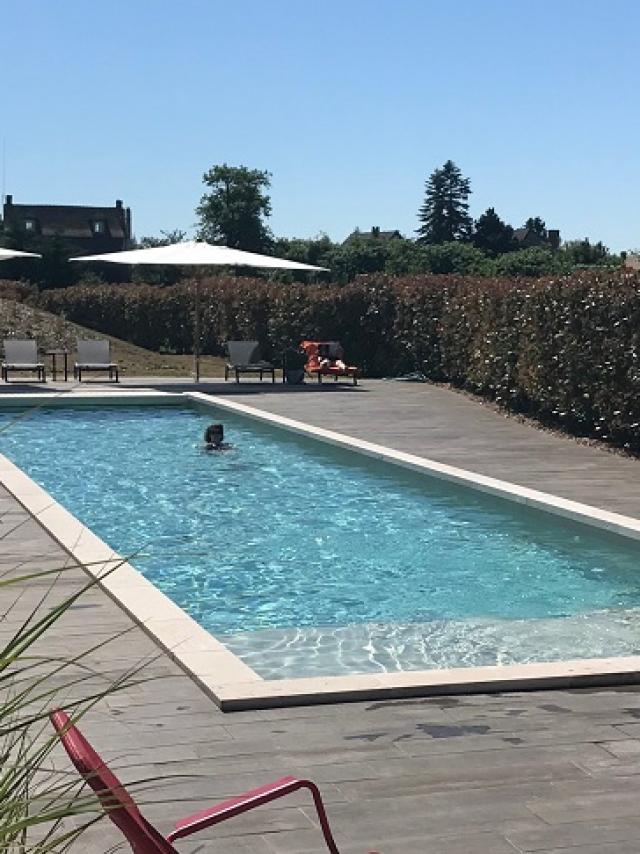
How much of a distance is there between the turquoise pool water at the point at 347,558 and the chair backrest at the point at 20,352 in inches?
277

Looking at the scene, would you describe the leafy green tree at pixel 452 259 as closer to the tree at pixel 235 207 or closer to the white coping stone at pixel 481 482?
the tree at pixel 235 207

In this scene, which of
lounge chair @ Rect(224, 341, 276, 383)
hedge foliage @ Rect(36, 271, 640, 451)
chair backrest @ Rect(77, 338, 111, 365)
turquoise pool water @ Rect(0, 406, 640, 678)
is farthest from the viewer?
lounge chair @ Rect(224, 341, 276, 383)

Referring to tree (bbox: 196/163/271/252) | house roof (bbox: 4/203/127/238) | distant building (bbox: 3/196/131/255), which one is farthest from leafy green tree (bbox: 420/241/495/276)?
house roof (bbox: 4/203/127/238)

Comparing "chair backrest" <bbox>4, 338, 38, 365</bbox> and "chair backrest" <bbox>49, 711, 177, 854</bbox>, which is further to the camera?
"chair backrest" <bbox>4, 338, 38, 365</bbox>

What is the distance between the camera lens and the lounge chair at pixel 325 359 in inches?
912

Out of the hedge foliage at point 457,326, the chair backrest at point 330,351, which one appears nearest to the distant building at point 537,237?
the hedge foliage at point 457,326

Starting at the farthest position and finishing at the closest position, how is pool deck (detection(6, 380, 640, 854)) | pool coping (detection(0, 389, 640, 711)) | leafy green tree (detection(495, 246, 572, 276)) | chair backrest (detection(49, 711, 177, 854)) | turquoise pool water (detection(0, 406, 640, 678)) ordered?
leafy green tree (detection(495, 246, 572, 276)) → turquoise pool water (detection(0, 406, 640, 678)) → pool coping (detection(0, 389, 640, 711)) → pool deck (detection(6, 380, 640, 854)) → chair backrest (detection(49, 711, 177, 854))

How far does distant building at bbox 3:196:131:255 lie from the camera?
3590 inches

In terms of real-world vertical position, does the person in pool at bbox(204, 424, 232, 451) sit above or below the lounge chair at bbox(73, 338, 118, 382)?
below

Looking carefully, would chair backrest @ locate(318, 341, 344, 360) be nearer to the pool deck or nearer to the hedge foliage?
the hedge foliage

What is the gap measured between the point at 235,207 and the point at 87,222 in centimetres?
1127

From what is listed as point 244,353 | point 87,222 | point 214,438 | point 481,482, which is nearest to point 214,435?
point 214,438

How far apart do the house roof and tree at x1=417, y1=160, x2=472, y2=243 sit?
3305 cm

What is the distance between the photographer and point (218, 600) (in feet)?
27.3
